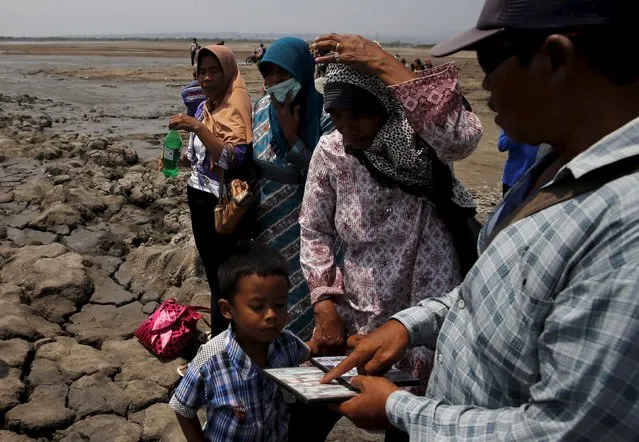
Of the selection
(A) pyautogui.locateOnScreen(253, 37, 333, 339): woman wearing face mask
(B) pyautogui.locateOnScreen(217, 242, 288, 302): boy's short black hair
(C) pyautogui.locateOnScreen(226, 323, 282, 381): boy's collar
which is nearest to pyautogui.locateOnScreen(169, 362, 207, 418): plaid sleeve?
(C) pyautogui.locateOnScreen(226, 323, 282, 381): boy's collar

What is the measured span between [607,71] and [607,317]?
0.37m

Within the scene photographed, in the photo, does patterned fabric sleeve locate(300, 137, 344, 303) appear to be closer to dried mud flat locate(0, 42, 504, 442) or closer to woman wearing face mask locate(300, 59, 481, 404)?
woman wearing face mask locate(300, 59, 481, 404)

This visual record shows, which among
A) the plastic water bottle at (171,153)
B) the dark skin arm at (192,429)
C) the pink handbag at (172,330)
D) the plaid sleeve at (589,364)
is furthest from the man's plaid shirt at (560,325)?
the plastic water bottle at (171,153)

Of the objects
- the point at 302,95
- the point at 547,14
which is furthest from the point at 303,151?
the point at 547,14

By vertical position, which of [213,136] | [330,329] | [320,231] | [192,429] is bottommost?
[192,429]

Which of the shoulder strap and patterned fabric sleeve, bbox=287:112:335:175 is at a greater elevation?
the shoulder strap

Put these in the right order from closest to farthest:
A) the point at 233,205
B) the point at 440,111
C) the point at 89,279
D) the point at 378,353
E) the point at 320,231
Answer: the point at 378,353 < the point at 440,111 < the point at 320,231 < the point at 233,205 < the point at 89,279

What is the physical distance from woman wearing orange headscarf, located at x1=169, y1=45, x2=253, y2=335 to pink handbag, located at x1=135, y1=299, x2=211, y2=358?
0.41m

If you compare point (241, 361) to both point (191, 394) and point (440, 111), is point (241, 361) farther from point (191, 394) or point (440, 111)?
point (440, 111)

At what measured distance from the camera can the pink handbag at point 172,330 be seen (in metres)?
3.57

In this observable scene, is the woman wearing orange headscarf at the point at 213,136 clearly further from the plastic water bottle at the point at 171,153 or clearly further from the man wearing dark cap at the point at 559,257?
the man wearing dark cap at the point at 559,257

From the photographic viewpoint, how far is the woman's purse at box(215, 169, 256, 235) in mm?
2576

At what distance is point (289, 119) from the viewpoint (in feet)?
7.92

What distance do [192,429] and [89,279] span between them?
3.02 meters
